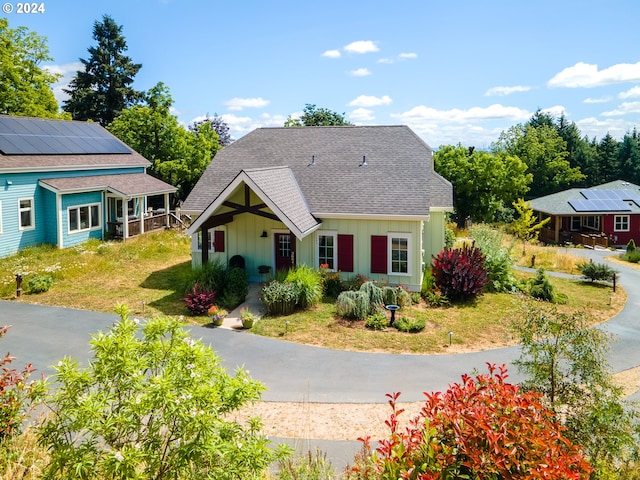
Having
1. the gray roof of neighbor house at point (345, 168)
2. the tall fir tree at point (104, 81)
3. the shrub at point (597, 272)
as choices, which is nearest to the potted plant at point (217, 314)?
the gray roof of neighbor house at point (345, 168)

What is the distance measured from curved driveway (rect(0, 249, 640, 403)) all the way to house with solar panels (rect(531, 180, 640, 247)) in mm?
26225

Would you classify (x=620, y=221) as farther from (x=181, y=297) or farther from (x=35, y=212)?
(x=35, y=212)

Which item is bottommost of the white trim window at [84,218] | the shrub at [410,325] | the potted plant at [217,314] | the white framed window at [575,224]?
the shrub at [410,325]

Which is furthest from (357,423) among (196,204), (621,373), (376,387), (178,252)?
(178,252)

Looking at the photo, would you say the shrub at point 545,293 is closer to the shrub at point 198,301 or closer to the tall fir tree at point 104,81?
the shrub at point 198,301

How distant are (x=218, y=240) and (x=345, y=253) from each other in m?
5.65

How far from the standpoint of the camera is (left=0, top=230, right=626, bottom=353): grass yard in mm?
15656

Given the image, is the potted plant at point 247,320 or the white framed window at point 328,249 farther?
the white framed window at point 328,249

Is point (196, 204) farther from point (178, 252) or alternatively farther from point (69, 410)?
point (69, 410)

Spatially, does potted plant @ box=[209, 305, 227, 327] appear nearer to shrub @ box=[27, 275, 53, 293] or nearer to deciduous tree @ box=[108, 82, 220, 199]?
shrub @ box=[27, 275, 53, 293]

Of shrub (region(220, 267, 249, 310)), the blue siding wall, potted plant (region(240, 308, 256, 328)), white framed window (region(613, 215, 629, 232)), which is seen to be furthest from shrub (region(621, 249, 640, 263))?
the blue siding wall

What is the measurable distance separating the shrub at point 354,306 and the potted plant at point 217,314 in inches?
156

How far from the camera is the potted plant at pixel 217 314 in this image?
Answer: 16609 mm

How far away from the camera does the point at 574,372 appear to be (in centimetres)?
724
